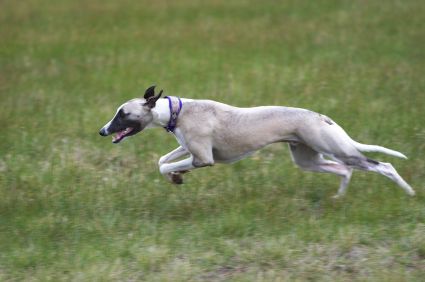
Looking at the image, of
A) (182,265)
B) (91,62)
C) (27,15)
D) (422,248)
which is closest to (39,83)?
(91,62)

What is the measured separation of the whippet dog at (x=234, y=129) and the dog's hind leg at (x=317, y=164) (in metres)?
0.15

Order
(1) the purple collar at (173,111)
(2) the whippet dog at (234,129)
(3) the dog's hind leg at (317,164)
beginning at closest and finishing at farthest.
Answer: (2) the whippet dog at (234,129) → (1) the purple collar at (173,111) → (3) the dog's hind leg at (317,164)

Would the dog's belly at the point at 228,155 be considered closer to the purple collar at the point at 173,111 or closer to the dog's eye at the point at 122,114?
the purple collar at the point at 173,111

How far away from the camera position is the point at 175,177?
25.4 ft

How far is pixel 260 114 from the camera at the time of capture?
742 centimetres

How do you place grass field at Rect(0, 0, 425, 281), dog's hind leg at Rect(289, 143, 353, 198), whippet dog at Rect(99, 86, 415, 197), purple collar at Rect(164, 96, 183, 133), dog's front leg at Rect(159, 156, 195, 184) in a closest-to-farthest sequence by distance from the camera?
grass field at Rect(0, 0, 425, 281) → whippet dog at Rect(99, 86, 415, 197) → purple collar at Rect(164, 96, 183, 133) → dog's front leg at Rect(159, 156, 195, 184) → dog's hind leg at Rect(289, 143, 353, 198)

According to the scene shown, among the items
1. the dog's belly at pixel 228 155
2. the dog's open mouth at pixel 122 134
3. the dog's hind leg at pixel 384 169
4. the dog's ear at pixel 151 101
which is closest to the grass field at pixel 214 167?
the dog's hind leg at pixel 384 169

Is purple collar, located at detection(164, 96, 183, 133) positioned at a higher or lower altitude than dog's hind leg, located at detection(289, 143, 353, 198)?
higher

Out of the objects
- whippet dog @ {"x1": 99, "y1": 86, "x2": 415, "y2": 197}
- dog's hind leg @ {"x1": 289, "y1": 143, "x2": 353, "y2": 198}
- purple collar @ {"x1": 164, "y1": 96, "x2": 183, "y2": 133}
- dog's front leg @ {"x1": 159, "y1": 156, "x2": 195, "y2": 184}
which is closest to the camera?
whippet dog @ {"x1": 99, "y1": 86, "x2": 415, "y2": 197}

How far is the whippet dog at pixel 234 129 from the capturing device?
23.8 feet

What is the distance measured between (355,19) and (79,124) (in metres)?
8.01

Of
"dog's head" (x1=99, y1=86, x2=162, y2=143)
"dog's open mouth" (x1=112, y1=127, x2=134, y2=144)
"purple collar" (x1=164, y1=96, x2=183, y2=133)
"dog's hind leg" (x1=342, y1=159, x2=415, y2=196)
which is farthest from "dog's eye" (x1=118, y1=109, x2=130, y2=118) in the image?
"dog's hind leg" (x1=342, y1=159, x2=415, y2=196)

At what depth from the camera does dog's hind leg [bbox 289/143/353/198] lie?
768 centimetres

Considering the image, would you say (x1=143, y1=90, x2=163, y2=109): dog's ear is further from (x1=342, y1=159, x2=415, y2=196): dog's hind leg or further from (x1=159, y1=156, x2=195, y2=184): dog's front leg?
(x1=342, y1=159, x2=415, y2=196): dog's hind leg
